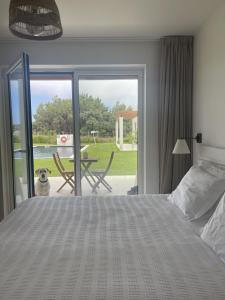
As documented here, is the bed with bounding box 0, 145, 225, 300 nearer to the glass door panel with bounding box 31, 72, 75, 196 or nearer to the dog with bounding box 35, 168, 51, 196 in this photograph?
the glass door panel with bounding box 31, 72, 75, 196

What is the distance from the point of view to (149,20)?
2.85 metres

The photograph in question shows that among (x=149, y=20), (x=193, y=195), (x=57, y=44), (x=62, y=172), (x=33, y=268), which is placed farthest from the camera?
(x=62, y=172)

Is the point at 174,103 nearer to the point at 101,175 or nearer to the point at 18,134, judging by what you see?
the point at 101,175

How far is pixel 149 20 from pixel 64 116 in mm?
1758

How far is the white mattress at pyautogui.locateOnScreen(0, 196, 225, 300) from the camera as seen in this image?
1077 mm

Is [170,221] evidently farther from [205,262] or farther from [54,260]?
[54,260]

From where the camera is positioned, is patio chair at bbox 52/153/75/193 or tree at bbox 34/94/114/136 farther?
patio chair at bbox 52/153/75/193

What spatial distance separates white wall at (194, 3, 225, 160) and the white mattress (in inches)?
43.9

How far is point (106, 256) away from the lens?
136 centimetres

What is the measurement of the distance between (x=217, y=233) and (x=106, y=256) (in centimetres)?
61

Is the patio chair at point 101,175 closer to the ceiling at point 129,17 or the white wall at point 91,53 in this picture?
the white wall at point 91,53

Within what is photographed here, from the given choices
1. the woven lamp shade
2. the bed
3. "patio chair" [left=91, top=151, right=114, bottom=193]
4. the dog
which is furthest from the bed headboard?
the dog

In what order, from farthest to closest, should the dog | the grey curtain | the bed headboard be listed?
the dog < the grey curtain < the bed headboard

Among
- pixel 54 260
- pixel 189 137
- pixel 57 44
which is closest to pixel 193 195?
pixel 54 260
